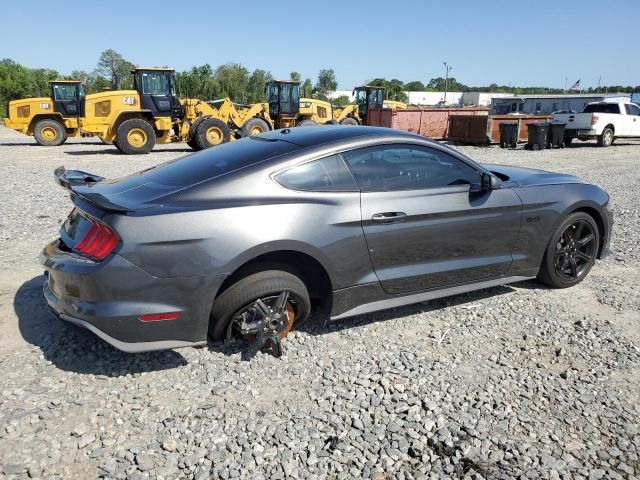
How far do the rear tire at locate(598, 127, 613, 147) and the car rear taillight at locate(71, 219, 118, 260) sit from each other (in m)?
21.5

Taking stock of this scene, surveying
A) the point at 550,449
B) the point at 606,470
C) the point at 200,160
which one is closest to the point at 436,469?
Answer: the point at 550,449

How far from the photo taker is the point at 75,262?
2.92m

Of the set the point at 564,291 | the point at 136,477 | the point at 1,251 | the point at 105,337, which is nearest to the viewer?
the point at 136,477

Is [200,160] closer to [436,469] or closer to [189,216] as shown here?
[189,216]

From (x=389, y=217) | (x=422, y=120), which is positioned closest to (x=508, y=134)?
(x=422, y=120)

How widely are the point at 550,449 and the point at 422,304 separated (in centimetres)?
180

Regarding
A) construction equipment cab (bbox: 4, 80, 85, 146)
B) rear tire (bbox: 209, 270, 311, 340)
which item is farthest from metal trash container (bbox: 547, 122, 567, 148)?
rear tire (bbox: 209, 270, 311, 340)

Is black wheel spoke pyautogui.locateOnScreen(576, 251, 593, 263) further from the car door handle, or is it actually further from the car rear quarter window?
the car rear quarter window

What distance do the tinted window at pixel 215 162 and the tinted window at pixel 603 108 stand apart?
20.7m

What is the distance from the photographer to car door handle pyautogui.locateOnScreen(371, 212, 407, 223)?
136 inches

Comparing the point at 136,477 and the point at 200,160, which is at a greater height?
the point at 200,160

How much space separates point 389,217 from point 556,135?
18.7 m

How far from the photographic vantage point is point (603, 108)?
804 inches

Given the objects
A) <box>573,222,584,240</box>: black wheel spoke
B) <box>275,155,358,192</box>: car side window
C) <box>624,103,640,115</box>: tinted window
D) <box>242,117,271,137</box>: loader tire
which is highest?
<box>624,103,640,115</box>: tinted window
